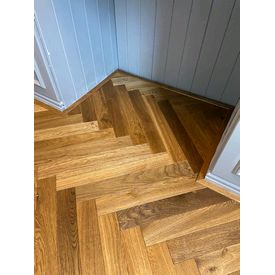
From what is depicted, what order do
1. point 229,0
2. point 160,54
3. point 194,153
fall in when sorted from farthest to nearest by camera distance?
point 160,54 → point 194,153 → point 229,0

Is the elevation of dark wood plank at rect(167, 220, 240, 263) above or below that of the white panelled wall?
below

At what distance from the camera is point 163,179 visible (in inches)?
45.6

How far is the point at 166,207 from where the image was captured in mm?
1063

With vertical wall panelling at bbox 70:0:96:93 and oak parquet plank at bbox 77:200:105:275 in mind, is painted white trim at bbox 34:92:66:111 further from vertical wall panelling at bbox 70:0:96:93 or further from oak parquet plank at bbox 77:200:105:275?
oak parquet plank at bbox 77:200:105:275

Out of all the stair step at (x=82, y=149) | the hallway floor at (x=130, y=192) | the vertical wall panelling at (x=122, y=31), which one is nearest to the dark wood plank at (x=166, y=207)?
the hallway floor at (x=130, y=192)

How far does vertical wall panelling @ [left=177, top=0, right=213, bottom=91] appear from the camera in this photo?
1.19m

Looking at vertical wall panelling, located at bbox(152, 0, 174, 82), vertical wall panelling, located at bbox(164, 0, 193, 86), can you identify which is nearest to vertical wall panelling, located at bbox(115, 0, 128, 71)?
vertical wall panelling, located at bbox(152, 0, 174, 82)

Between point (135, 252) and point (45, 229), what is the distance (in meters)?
0.43

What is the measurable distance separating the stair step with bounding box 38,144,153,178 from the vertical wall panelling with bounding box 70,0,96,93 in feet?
2.06
